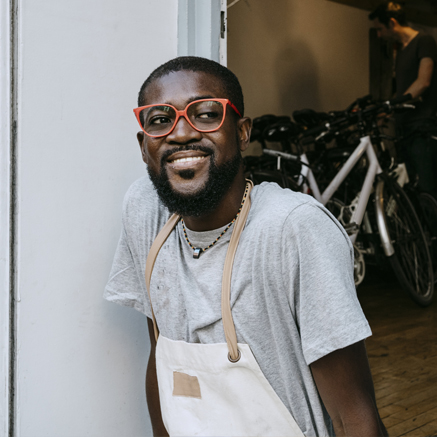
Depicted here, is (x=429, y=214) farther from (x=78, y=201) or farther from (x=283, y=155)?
(x=78, y=201)

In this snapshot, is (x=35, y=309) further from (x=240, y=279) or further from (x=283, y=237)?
(x=283, y=237)

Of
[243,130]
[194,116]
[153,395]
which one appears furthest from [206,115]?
[153,395]

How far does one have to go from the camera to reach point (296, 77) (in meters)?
5.36

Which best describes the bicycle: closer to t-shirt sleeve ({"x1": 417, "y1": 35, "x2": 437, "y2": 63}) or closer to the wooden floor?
the wooden floor

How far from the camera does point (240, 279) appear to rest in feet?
3.98

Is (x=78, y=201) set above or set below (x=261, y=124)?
below

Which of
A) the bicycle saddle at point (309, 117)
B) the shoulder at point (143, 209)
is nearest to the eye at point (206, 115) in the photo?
the shoulder at point (143, 209)

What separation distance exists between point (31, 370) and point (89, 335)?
189 mm

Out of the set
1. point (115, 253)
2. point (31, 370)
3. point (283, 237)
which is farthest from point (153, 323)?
point (283, 237)

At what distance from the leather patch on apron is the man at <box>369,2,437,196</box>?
11.6 feet

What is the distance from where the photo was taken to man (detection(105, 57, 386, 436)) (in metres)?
1.13

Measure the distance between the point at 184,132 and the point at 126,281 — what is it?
50 centimetres

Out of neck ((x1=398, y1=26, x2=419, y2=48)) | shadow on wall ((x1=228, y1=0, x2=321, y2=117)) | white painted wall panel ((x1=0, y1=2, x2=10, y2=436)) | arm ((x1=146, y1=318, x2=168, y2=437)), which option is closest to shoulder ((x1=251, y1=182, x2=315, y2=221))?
arm ((x1=146, y1=318, x2=168, y2=437))

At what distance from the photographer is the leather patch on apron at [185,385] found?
127cm
